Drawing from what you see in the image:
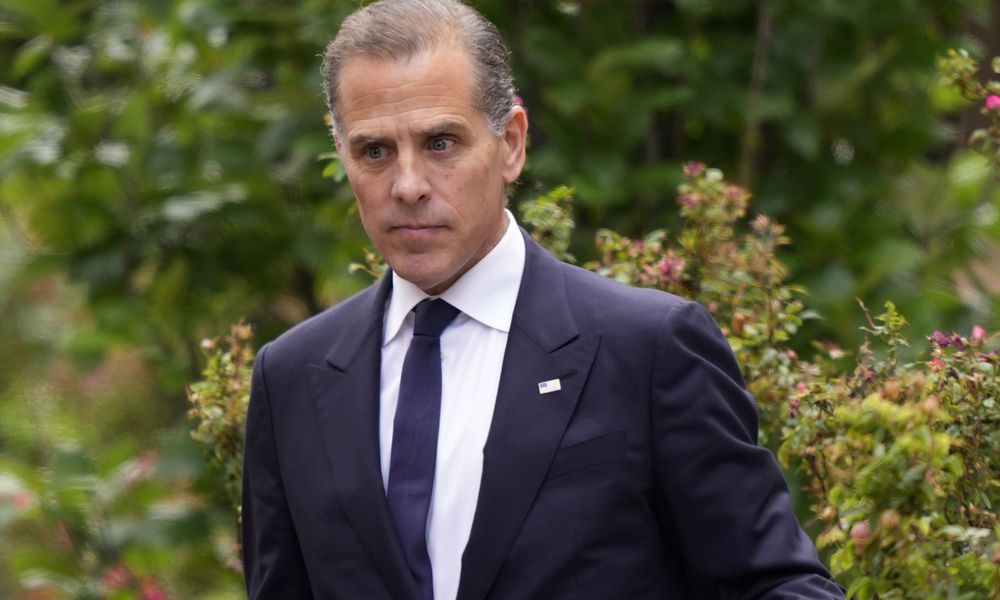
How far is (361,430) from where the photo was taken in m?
2.46

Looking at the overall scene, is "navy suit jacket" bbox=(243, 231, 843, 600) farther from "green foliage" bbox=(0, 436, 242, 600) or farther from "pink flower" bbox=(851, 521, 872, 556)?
"green foliage" bbox=(0, 436, 242, 600)

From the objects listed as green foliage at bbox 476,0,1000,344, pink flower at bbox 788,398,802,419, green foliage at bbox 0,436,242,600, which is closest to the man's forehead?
pink flower at bbox 788,398,802,419

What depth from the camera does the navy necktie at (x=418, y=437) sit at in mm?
2357

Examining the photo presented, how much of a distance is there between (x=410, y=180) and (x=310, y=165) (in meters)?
3.10

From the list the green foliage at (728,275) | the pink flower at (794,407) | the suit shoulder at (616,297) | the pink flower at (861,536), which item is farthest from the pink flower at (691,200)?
the pink flower at (861,536)

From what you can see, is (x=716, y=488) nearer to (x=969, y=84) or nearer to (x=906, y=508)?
(x=906, y=508)

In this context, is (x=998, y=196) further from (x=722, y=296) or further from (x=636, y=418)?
(x=636, y=418)

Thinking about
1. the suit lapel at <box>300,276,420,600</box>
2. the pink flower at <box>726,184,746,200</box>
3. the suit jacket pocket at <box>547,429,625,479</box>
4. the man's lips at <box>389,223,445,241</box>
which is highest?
the man's lips at <box>389,223,445,241</box>

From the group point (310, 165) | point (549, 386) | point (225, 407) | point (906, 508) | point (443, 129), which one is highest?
point (443, 129)

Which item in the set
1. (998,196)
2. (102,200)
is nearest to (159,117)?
(102,200)

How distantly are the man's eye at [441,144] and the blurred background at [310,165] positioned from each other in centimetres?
221

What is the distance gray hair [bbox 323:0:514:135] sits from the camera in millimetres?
2363

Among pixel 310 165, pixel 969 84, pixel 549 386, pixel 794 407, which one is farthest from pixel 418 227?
pixel 310 165

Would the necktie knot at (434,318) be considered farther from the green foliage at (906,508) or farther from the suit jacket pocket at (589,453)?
the green foliage at (906,508)
